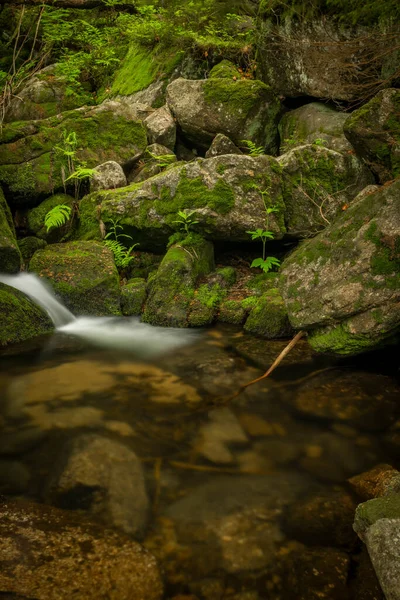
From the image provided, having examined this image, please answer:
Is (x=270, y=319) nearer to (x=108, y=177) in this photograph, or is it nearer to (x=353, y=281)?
(x=353, y=281)

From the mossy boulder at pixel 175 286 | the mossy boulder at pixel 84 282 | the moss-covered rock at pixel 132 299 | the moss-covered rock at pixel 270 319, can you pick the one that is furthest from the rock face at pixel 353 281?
the mossy boulder at pixel 84 282

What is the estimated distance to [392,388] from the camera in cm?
439

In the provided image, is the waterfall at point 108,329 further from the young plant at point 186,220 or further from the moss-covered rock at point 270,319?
the young plant at point 186,220

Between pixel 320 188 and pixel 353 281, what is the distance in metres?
3.30

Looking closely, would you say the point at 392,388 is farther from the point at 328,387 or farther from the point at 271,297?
the point at 271,297

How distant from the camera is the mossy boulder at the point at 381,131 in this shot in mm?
5629

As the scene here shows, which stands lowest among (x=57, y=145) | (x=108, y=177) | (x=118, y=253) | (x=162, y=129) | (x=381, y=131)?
(x=118, y=253)

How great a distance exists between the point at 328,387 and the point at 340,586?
252cm

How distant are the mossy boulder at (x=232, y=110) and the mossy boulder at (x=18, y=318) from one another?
5646 millimetres

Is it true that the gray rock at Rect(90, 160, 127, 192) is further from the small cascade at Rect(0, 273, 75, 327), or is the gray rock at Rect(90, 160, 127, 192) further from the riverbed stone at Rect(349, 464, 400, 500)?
the riverbed stone at Rect(349, 464, 400, 500)

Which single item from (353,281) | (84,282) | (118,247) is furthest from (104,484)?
(118,247)

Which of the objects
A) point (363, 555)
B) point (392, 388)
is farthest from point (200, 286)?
point (363, 555)

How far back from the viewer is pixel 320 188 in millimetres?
6988

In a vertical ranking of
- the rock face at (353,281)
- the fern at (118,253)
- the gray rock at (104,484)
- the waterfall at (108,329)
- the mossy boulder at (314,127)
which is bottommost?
the waterfall at (108,329)
